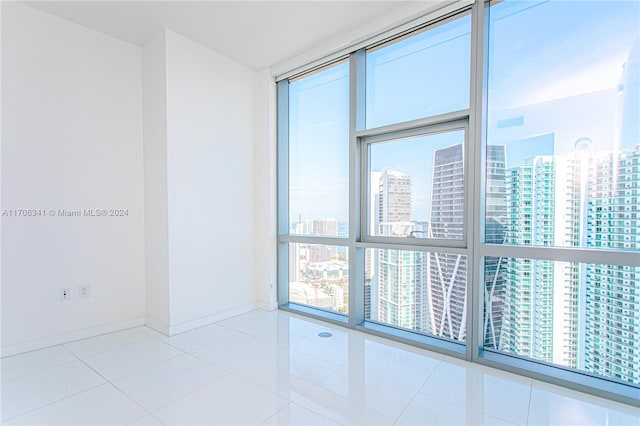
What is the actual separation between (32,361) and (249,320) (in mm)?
1695

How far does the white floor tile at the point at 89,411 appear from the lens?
64.1 inches

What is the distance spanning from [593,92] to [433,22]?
1.29 m

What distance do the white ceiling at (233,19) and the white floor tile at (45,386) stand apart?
280cm

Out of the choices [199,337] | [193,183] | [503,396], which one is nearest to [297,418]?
[503,396]

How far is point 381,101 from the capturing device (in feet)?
9.57

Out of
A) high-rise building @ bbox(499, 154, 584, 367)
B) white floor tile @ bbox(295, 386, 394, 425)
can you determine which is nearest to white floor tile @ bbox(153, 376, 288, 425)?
white floor tile @ bbox(295, 386, 394, 425)

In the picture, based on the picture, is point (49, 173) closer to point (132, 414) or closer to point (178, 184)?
point (178, 184)

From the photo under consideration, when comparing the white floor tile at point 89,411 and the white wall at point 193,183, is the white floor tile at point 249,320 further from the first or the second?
the white floor tile at point 89,411

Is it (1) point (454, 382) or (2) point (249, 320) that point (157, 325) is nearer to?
(2) point (249, 320)

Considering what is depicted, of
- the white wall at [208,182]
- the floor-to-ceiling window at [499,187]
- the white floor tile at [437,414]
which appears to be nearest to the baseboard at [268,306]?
the white wall at [208,182]

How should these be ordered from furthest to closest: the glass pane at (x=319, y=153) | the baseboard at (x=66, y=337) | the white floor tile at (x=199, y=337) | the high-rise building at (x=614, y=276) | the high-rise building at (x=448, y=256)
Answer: the glass pane at (x=319, y=153) → the white floor tile at (x=199, y=337) → the high-rise building at (x=448, y=256) → the baseboard at (x=66, y=337) → the high-rise building at (x=614, y=276)

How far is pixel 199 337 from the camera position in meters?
2.79

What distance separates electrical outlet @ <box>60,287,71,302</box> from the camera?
264 centimetres

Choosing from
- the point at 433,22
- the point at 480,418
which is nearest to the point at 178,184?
the point at 433,22
